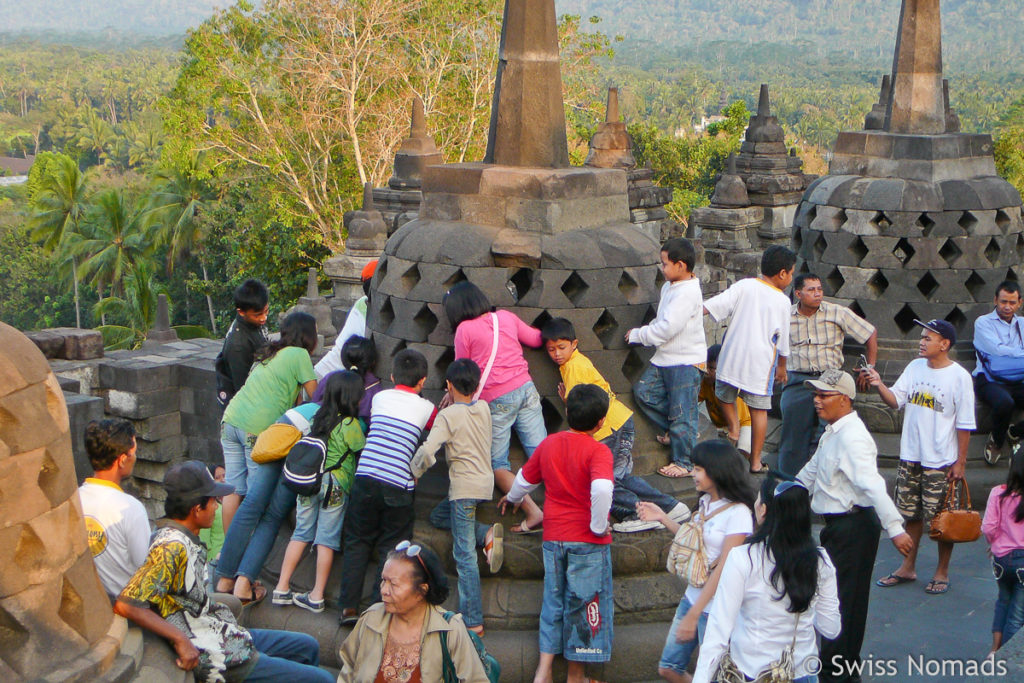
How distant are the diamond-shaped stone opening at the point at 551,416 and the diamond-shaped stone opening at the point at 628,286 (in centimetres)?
69

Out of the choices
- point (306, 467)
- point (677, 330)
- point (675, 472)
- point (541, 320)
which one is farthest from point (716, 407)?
point (306, 467)

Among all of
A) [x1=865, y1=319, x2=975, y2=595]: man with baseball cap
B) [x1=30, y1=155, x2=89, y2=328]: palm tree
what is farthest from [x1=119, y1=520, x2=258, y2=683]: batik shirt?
[x1=30, y1=155, x2=89, y2=328]: palm tree

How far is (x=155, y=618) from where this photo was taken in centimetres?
423

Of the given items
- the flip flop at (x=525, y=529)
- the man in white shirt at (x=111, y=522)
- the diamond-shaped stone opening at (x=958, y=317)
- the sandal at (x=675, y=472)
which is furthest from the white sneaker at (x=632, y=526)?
the diamond-shaped stone opening at (x=958, y=317)

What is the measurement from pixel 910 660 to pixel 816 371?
6.43 ft

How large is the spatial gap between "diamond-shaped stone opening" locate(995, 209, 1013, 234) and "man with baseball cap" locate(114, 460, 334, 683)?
5.89 meters

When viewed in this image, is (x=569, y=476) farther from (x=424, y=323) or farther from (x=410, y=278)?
(x=410, y=278)

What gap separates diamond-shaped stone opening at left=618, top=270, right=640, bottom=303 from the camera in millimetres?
6207

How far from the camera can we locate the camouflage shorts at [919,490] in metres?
6.52

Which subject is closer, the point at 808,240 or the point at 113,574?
the point at 113,574

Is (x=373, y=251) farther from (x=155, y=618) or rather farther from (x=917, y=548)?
(x=155, y=618)

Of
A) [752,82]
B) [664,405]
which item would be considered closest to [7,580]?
[664,405]

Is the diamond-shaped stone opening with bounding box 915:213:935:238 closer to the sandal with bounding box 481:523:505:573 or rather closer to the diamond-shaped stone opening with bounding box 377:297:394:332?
the diamond-shaped stone opening with bounding box 377:297:394:332

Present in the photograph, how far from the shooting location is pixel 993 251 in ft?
27.2
